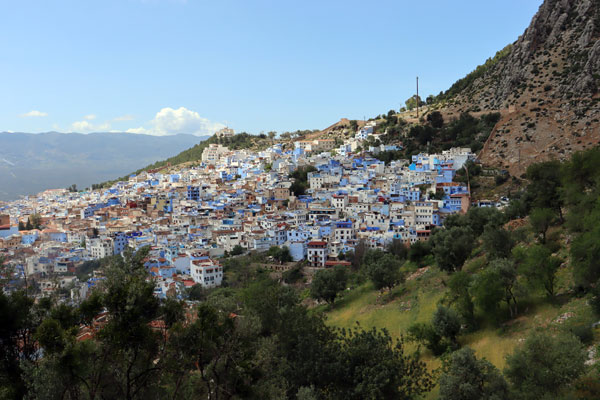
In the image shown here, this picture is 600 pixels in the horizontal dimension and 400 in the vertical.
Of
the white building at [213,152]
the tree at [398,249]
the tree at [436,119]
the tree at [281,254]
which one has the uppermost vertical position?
the tree at [436,119]

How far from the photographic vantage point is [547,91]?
41.3 metres

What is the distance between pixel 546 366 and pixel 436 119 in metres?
44.1

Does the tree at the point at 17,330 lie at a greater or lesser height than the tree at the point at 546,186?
lesser

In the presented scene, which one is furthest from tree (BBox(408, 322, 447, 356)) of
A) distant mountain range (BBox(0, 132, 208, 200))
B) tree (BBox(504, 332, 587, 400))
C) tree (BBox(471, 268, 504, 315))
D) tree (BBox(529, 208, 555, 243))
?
distant mountain range (BBox(0, 132, 208, 200))

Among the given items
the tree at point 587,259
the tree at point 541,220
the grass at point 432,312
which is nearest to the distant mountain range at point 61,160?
the grass at point 432,312

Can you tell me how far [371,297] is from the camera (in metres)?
18.3

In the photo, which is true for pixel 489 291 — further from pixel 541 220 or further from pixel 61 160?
pixel 61 160

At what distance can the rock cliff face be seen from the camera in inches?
1391

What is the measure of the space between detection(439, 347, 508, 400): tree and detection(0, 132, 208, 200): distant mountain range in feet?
301

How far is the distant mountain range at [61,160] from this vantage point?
9812 centimetres

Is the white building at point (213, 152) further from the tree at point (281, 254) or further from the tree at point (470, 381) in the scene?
the tree at point (470, 381)

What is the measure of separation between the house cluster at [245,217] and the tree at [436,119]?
5602 millimetres

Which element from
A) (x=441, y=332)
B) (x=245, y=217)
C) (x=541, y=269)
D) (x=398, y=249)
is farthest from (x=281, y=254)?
(x=541, y=269)

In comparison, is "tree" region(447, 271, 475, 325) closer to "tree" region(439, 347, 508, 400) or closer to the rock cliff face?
"tree" region(439, 347, 508, 400)
